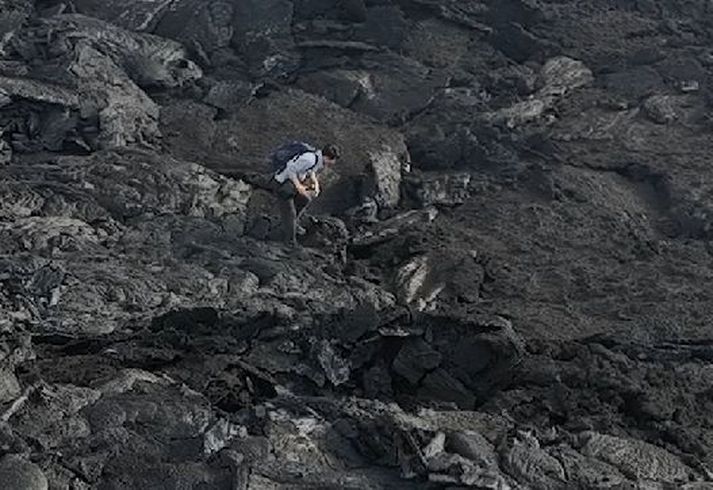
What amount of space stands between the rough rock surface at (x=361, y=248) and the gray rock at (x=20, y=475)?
0.6 inches

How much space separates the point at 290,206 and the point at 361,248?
84 cm

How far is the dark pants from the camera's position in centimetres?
876

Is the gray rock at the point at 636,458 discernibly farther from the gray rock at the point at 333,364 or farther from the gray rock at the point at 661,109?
the gray rock at the point at 661,109

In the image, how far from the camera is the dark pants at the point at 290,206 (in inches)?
345

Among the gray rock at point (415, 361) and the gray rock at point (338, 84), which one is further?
the gray rock at point (338, 84)

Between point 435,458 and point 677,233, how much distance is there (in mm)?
5061

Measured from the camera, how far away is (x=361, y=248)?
9297 millimetres

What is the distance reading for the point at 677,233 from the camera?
33.0ft

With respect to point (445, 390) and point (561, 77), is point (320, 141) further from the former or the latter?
point (445, 390)

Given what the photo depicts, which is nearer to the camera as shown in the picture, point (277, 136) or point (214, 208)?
point (214, 208)

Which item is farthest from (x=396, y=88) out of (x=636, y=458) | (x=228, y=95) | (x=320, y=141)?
(x=636, y=458)

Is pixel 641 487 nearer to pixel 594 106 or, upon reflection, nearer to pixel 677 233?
pixel 677 233

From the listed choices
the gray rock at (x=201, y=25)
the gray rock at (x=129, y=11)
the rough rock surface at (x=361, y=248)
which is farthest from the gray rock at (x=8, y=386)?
the gray rock at (x=129, y=11)

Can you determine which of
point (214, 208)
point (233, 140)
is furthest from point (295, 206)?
point (233, 140)
